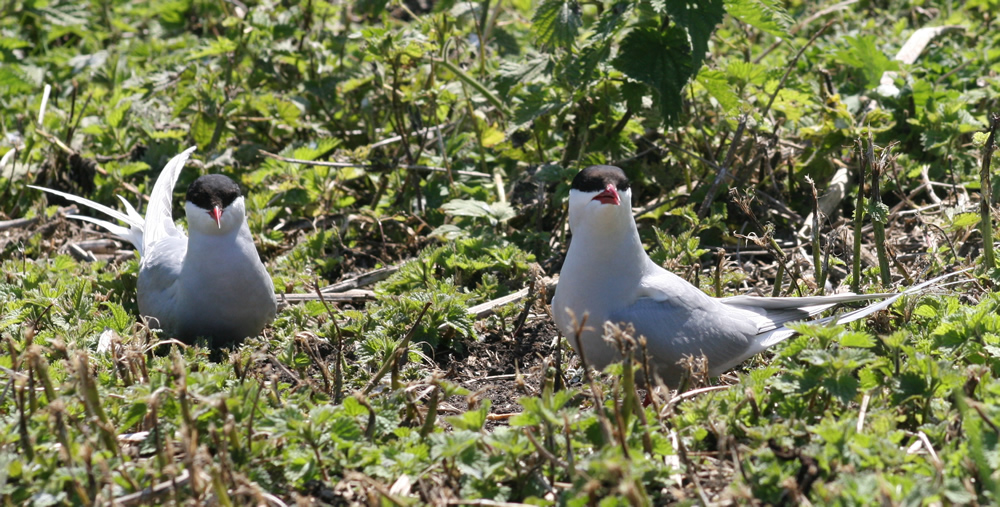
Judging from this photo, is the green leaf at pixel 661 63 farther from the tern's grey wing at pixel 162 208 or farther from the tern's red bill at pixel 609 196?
the tern's grey wing at pixel 162 208

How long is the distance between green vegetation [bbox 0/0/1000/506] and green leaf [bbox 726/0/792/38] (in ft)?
0.04

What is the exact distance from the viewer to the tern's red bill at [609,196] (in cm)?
326

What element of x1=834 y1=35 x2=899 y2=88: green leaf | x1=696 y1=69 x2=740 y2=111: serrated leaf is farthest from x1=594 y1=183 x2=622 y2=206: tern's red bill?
x1=834 y1=35 x2=899 y2=88: green leaf

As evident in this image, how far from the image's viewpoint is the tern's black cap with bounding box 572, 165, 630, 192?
3322 mm

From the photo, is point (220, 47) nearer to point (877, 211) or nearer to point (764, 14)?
point (764, 14)

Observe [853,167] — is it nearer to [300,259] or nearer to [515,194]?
[515,194]

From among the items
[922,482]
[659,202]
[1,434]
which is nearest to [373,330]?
[1,434]

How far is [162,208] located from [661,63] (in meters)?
2.56

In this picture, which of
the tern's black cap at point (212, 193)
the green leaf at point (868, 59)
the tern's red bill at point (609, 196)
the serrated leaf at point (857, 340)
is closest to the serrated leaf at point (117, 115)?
the tern's black cap at point (212, 193)

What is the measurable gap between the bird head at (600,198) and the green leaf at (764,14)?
1.23 metres

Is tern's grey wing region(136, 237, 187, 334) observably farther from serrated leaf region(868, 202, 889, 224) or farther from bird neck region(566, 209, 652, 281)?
serrated leaf region(868, 202, 889, 224)

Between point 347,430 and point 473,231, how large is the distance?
202cm

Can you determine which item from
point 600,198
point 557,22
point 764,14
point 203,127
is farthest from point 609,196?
point 203,127

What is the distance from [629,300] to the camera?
333 cm
